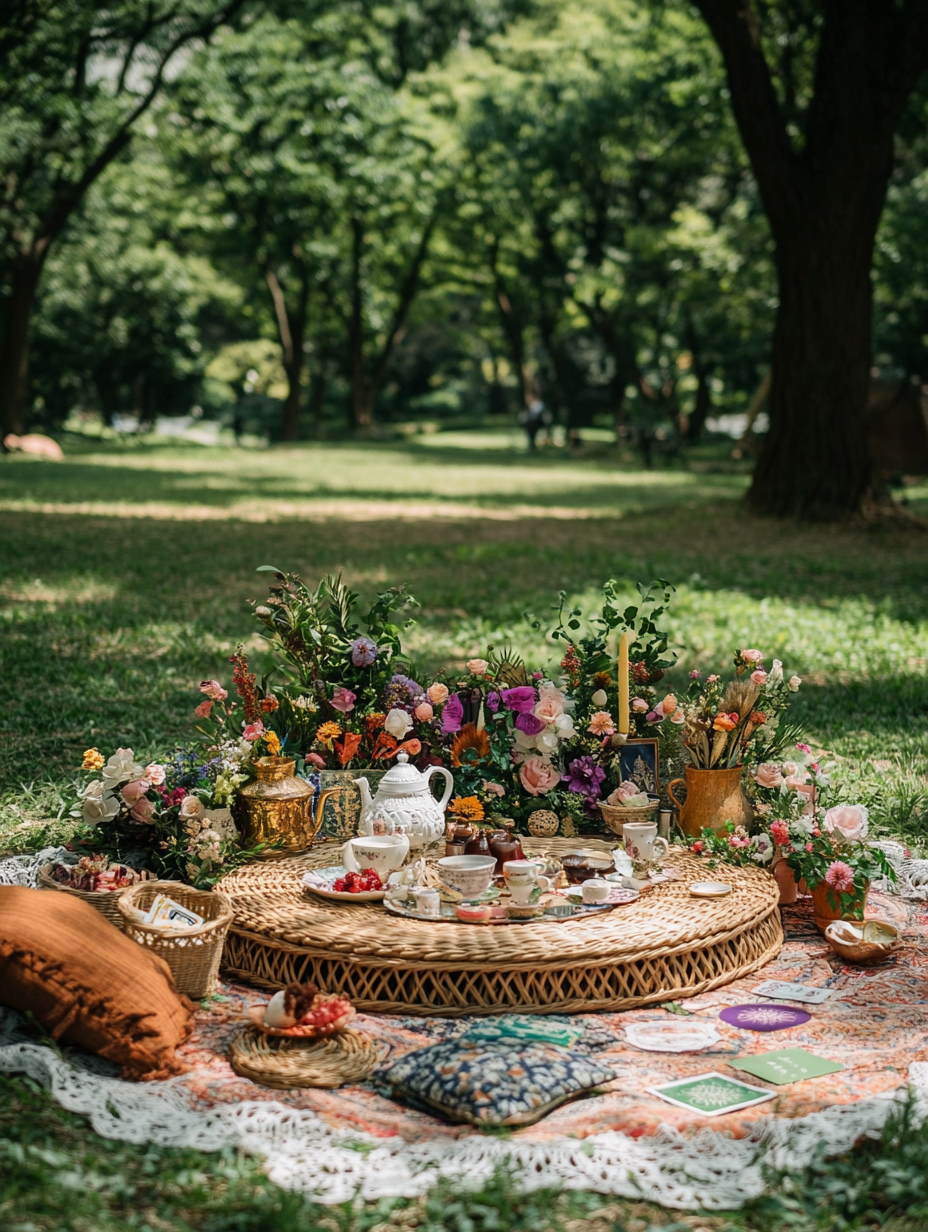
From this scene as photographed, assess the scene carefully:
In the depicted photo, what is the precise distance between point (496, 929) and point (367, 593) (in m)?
6.87

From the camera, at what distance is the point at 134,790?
427 cm

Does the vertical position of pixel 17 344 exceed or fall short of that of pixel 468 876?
it exceeds it

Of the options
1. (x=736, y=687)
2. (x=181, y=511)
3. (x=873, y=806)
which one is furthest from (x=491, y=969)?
(x=181, y=511)

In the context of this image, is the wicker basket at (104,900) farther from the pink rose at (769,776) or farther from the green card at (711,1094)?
the pink rose at (769,776)

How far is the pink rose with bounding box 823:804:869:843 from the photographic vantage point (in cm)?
420

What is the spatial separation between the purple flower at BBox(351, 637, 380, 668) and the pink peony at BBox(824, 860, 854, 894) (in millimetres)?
1846

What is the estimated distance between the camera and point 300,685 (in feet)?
16.3

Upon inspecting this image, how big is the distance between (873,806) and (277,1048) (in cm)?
309

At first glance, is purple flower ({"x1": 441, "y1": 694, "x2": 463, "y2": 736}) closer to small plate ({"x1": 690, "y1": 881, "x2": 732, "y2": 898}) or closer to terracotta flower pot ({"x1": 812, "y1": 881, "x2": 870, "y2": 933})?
small plate ({"x1": 690, "y1": 881, "x2": 732, "y2": 898})

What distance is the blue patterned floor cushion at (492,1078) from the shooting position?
115 inches

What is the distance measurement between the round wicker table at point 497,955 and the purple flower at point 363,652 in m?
1.18

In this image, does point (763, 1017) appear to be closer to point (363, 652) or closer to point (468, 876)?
point (468, 876)

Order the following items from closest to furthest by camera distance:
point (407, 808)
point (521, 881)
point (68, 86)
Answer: point (521, 881), point (407, 808), point (68, 86)

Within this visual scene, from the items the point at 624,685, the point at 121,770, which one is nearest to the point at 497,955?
the point at 624,685
